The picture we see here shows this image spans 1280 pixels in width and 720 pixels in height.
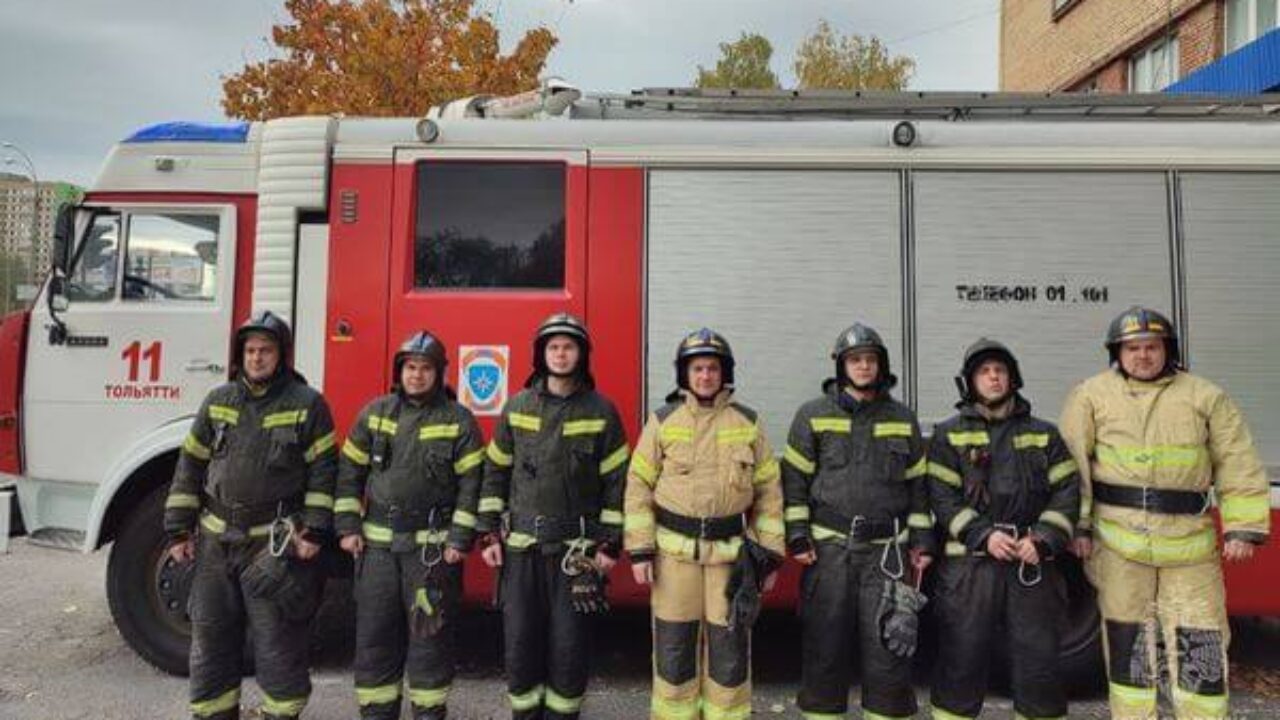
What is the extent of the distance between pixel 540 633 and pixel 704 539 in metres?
0.85

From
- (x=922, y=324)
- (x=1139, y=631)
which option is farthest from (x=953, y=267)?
(x=1139, y=631)

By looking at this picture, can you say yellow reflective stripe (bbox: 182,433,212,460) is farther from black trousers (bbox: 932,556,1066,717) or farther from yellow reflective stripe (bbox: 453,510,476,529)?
black trousers (bbox: 932,556,1066,717)

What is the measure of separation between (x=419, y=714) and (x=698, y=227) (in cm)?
265

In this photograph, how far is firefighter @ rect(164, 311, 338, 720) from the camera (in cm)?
392

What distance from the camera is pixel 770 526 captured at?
381cm

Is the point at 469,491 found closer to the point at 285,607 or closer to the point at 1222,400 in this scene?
the point at 285,607

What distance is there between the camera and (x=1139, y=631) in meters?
3.71

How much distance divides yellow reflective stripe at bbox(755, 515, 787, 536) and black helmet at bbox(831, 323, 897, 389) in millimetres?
677

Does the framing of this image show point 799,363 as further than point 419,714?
Yes

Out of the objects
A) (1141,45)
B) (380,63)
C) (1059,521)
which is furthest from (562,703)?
(1141,45)

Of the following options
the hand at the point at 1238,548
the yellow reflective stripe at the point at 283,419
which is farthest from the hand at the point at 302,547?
the hand at the point at 1238,548

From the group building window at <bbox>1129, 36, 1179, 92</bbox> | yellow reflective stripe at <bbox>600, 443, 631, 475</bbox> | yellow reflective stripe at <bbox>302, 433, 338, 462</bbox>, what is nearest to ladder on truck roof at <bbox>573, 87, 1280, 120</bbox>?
yellow reflective stripe at <bbox>600, 443, 631, 475</bbox>

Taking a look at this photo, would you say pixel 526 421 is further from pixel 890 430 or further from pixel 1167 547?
pixel 1167 547

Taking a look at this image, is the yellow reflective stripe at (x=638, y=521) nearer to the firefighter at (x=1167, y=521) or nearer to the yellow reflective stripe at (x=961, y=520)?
the yellow reflective stripe at (x=961, y=520)
